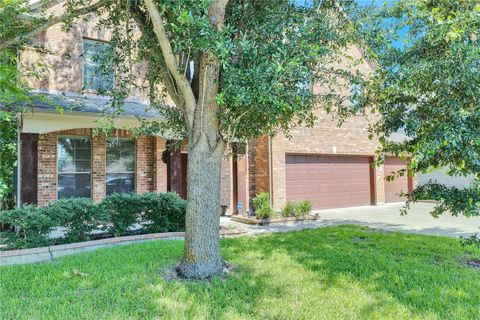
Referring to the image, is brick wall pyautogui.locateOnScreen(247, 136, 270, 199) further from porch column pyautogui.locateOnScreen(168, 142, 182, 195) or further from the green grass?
the green grass

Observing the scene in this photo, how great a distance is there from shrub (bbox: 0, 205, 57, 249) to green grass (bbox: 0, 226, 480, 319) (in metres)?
0.99

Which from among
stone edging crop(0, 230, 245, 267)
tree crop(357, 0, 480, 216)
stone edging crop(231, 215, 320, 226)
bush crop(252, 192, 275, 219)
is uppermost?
tree crop(357, 0, 480, 216)

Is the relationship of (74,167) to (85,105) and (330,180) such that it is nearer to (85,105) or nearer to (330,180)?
(85,105)

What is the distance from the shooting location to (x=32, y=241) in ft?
21.4

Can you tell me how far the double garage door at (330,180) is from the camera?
44.7ft

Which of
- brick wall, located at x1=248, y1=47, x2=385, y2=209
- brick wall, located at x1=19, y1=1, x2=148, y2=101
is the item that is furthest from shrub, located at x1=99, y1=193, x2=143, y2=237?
brick wall, located at x1=248, y1=47, x2=385, y2=209

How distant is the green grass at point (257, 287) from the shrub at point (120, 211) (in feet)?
3.89

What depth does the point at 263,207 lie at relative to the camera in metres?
11.2

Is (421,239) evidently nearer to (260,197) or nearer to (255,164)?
(260,197)

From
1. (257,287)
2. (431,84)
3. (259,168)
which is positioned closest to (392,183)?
(259,168)

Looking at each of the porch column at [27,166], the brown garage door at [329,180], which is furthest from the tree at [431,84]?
the brown garage door at [329,180]

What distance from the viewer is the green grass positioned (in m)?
3.85

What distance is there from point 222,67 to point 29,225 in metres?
4.44

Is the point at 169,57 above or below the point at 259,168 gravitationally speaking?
above
